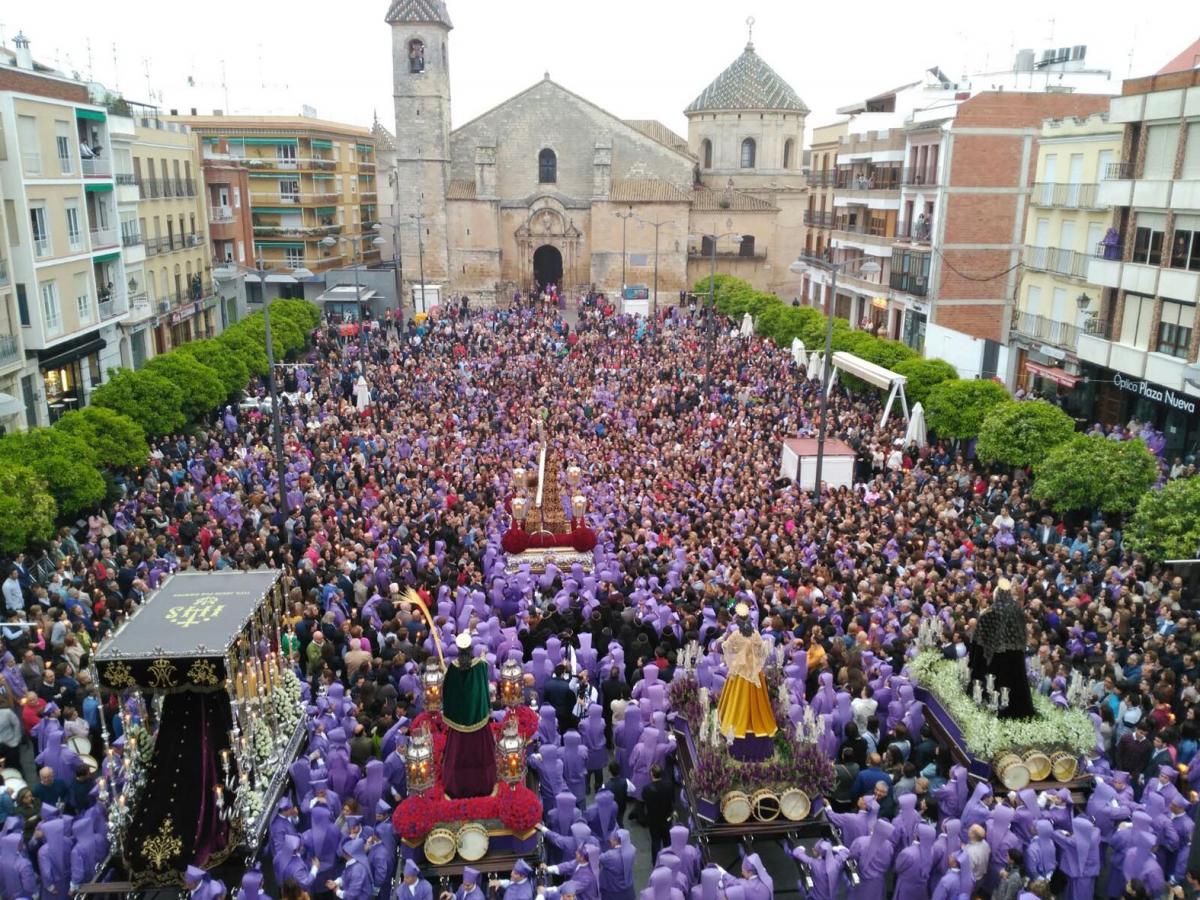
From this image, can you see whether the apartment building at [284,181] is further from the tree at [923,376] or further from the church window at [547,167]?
the tree at [923,376]

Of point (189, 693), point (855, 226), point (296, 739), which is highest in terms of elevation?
point (855, 226)

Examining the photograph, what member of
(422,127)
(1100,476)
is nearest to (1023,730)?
(1100,476)

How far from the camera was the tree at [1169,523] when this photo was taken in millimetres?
15930

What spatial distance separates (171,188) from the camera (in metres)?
40.3

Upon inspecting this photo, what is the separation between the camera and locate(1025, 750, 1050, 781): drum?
425 inches

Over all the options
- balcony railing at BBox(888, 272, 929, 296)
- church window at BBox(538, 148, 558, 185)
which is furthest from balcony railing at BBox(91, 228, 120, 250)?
church window at BBox(538, 148, 558, 185)

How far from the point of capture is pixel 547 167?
5803 centimetres

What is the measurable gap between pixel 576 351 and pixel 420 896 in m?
27.9

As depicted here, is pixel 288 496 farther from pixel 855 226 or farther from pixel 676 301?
pixel 676 301

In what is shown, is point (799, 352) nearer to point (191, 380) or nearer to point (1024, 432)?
point (1024, 432)

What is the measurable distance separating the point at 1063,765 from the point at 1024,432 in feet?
38.5

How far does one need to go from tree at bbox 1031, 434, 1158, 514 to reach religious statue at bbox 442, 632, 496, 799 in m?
13.2

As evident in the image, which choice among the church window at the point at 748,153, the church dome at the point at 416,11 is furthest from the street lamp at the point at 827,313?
the church dome at the point at 416,11

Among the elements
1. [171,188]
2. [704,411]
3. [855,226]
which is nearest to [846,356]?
[704,411]
